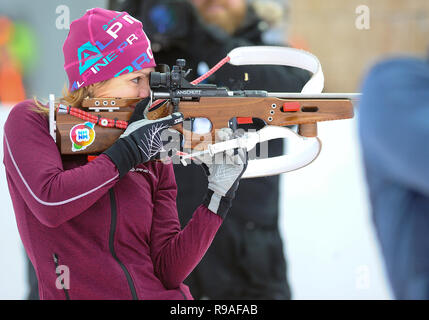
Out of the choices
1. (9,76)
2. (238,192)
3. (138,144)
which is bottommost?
(238,192)

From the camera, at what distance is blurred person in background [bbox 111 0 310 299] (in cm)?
221

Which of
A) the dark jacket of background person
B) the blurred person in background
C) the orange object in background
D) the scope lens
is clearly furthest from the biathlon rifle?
the orange object in background

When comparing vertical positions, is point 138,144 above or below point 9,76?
above

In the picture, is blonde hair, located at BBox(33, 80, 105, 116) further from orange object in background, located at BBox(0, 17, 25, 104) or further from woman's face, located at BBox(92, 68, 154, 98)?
orange object in background, located at BBox(0, 17, 25, 104)

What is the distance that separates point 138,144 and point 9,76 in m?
2.23

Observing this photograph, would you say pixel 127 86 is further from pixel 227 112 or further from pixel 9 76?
pixel 9 76

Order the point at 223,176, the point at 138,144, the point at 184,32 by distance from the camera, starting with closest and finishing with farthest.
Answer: the point at 138,144 < the point at 223,176 < the point at 184,32

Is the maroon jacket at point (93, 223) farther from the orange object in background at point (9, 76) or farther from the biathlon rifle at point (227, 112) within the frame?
the orange object in background at point (9, 76)

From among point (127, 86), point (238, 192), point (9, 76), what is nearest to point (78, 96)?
point (127, 86)

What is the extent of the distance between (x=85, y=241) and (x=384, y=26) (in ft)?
6.41

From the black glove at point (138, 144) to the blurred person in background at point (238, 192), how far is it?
24.4 inches

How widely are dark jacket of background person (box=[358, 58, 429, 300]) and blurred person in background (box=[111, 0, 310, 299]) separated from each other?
3.47 feet

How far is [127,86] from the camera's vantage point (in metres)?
1.53
